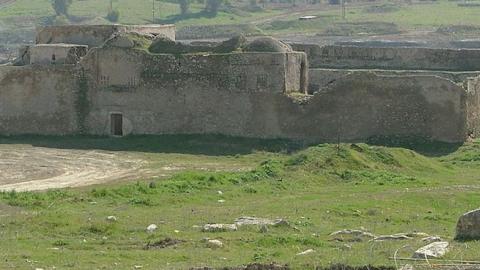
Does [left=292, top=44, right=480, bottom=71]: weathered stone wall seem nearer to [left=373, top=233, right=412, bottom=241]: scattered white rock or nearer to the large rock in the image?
[left=373, top=233, right=412, bottom=241]: scattered white rock

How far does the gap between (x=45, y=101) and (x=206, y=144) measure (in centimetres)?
477

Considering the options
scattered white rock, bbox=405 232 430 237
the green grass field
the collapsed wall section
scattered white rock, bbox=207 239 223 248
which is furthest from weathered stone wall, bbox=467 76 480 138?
the green grass field

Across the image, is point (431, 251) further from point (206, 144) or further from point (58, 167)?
point (206, 144)

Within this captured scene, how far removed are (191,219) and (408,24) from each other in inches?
3380

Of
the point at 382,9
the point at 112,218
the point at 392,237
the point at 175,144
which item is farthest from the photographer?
the point at 382,9

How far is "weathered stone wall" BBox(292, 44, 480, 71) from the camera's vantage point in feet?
145

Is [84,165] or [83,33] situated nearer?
[84,165]

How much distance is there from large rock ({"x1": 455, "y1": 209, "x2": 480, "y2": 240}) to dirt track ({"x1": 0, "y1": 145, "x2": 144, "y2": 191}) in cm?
1052

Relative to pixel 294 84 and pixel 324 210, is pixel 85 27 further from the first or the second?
pixel 324 210

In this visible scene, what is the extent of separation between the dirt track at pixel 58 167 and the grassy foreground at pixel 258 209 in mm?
1172

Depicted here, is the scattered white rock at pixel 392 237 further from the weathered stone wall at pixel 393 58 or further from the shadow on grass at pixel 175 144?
the weathered stone wall at pixel 393 58

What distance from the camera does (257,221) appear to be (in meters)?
23.5

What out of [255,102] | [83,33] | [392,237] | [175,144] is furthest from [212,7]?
[392,237]

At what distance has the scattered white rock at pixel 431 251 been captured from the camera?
62.6ft
